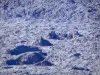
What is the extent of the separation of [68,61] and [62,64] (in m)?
0.33

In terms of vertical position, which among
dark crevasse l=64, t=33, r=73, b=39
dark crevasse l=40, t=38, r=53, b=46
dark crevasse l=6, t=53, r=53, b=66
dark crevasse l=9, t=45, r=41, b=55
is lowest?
dark crevasse l=6, t=53, r=53, b=66

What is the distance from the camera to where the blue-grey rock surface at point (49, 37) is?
775cm

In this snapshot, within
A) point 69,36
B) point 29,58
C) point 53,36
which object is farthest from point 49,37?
point 29,58

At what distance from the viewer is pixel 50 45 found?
9.05 meters

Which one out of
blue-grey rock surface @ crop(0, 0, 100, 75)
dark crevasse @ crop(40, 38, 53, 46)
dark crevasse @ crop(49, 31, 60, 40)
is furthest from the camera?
dark crevasse @ crop(49, 31, 60, 40)

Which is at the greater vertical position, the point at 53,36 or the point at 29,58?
the point at 53,36

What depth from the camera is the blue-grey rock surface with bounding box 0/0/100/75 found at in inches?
305

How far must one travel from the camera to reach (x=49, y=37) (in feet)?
31.1

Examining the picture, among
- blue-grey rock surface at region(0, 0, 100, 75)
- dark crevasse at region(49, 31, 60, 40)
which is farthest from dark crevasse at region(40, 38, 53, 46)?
dark crevasse at region(49, 31, 60, 40)

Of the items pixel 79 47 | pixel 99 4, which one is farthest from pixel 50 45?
pixel 99 4

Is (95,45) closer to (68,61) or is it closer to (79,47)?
(79,47)

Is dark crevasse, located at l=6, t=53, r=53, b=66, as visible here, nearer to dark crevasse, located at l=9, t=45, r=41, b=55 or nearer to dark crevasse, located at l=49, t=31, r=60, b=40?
dark crevasse, located at l=9, t=45, r=41, b=55

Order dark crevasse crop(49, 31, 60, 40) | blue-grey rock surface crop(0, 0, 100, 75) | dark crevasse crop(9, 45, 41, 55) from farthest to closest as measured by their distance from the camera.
→ dark crevasse crop(49, 31, 60, 40) < dark crevasse crop(9, 45, 41, 55) < blue-grey rock surface crop(0, 0, 100, 75)

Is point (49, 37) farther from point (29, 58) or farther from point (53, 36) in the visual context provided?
point (29, 58)
